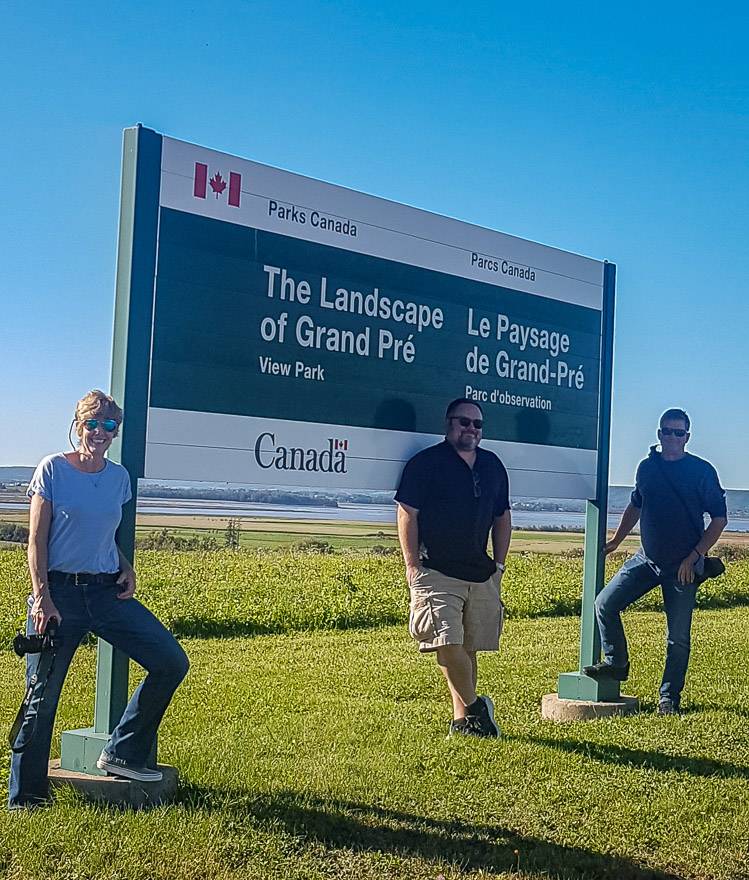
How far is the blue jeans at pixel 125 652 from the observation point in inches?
198

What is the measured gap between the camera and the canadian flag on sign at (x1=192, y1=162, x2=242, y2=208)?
5.89m

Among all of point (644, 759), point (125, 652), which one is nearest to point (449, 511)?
point (644, 759)

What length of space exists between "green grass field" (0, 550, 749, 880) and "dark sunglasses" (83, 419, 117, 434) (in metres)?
1.69

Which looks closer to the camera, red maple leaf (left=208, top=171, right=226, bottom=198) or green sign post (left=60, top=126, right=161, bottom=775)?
green sign post (left=60, top=126, right=161, bottom=775)

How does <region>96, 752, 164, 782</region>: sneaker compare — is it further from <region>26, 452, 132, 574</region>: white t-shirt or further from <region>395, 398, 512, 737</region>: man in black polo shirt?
<region>395, 398, 512, 737</region>: man in black polo shirt

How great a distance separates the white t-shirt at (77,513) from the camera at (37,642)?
0.26 meters

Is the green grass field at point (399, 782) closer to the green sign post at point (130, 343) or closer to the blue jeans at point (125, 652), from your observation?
the blue jeans at point (125, 652)

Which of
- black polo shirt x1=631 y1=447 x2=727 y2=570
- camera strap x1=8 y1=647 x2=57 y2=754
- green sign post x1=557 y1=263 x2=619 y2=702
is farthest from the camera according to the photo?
green sign post x1=557 y1=263 x2=619 y2=702

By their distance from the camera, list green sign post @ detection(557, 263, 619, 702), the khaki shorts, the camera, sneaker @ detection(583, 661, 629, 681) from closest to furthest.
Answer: the camera → the khaki shorts → sneaker @ detection(583, 661, 629, 681) → green sign post @ detection(557, 263, 619, 702)

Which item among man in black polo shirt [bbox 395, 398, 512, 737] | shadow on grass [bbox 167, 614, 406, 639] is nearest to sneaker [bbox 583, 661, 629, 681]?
man in black polo shirt [bbox 395, 398, 512, 737]

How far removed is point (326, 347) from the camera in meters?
6.64

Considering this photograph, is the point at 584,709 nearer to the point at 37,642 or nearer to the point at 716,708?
the point at 716,708

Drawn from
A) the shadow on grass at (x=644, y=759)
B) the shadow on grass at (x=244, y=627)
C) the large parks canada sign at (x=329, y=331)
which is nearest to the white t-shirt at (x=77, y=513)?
the large parks canada sign at (x=329, y=331)

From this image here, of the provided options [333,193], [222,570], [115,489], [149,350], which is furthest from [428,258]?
[222,570]
